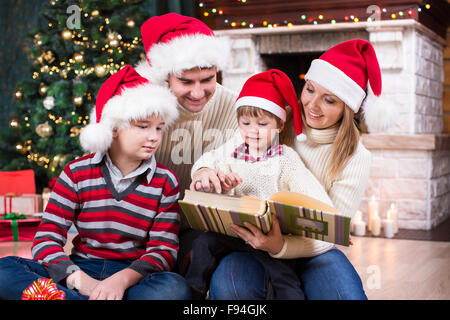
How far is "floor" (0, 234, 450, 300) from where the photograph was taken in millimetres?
2398

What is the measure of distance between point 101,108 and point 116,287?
1.68ft

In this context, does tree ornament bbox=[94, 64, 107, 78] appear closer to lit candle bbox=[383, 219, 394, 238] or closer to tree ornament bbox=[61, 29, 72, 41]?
tree ornament bbox=[61, 29, 72, 41]

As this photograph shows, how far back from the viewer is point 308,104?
1484 mm

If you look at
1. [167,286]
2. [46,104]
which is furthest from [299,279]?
[46,104]

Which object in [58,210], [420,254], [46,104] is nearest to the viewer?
[58,210]

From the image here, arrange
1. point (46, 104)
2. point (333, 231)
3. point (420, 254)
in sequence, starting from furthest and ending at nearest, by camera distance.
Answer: point (46, 104) < point (420, 254) < point (333, 231)

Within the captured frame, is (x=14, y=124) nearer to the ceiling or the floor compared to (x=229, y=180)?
nearer to the ceiling

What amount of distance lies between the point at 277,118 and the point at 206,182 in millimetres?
314

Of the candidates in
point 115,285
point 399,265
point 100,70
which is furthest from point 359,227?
point 115,285

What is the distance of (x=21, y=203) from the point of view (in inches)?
137

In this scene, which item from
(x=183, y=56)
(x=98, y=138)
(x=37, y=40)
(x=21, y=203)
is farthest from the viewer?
(x=37, y=40)

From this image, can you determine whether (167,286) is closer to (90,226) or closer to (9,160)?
(90,226)

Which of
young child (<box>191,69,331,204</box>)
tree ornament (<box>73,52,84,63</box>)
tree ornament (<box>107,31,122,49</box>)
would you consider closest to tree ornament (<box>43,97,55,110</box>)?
tree ornament (<box>73,52,84,63</box>)

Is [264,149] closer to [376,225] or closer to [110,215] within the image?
[110,215]
